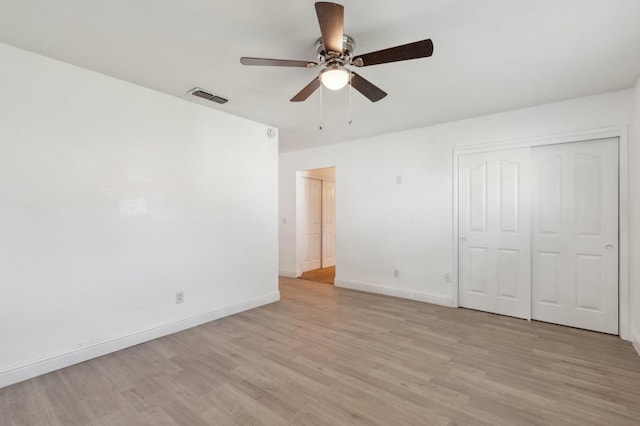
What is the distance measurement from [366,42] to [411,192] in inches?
104

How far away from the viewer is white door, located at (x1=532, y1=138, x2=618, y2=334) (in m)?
3.14

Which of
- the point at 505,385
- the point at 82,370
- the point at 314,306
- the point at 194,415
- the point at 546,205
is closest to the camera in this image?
the point at 194,415

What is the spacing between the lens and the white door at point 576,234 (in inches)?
124

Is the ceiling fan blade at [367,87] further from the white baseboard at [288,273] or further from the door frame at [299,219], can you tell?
the white baseboard at [288,273]

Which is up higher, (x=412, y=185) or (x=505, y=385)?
(x=412, y=185)

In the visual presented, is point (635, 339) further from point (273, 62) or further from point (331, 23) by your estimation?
point (273, 62)

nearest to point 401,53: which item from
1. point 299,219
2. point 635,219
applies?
point 635,219

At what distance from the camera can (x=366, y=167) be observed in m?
4.91

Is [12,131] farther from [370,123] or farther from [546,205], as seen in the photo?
[546,205]

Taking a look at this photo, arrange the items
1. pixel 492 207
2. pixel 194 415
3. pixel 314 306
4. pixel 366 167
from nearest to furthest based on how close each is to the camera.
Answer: pixel 194 415 → pixel 492 207 → pixel 314 306 → pixel 366 167

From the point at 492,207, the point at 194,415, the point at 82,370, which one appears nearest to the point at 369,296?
the point at 492,207

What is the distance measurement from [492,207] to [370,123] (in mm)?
1894

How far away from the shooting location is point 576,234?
Answer: 10.8 feet

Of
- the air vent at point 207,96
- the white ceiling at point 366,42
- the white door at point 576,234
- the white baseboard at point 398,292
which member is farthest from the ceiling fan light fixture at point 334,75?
the white baseboard at point 398,292
